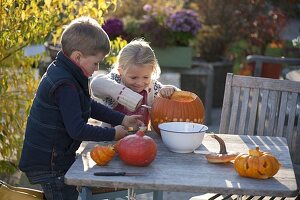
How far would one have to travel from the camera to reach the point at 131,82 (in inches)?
143

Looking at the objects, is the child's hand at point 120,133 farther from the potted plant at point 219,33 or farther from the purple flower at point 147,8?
the purple flower at point 147,8

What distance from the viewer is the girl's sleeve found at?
11.3ft

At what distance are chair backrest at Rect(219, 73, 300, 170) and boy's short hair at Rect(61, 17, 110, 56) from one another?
3.52 feet

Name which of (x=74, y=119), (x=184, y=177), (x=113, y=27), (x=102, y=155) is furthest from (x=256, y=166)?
(x=113, y=27)

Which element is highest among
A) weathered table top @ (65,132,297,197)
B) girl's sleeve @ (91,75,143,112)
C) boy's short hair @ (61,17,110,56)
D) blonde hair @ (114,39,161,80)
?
boy's short hair @ (61,17,110,56)

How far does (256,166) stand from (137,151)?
1.63 ft

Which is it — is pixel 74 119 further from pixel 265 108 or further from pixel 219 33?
pixel 219 33

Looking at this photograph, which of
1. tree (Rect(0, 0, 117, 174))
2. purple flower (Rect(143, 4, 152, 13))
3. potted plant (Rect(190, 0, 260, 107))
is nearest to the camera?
tree (Rect(0, 0, 117, 174))

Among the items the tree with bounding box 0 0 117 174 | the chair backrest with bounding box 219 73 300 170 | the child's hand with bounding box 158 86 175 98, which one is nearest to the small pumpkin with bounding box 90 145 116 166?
the child's hand with bounding box 158 86 175 98

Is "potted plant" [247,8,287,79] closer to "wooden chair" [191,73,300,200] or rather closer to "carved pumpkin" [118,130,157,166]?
"wooden chair" [191,73,300,200]

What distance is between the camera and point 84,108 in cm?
310

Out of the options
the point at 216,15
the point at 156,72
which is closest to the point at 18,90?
the point at 156,72

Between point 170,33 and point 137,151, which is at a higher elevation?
point 137,151

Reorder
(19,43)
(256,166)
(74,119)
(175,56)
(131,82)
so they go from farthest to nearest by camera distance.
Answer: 1. (175,56)
2. (19,43)
3. (131,82)
4. (74,119)
5. (256,166)
